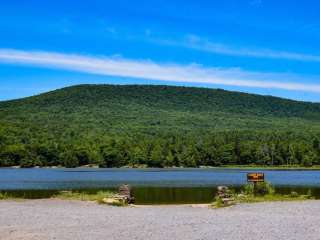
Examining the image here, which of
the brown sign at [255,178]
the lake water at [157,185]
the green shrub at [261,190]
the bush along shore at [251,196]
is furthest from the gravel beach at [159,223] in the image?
the lake water at [157,185]

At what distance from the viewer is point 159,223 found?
2636 centimetres

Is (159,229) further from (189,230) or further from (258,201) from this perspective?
(258,201)

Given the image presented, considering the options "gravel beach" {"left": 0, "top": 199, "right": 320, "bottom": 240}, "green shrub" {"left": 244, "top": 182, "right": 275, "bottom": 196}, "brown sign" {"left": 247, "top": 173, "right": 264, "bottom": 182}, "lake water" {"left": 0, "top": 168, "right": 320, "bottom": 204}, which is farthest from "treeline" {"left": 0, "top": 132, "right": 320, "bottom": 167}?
"gravel beach" {"left": 0, "top": 199, "right": 320, "bottom": 240}

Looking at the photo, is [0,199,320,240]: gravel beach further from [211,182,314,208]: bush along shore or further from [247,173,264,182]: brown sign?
[247,173,264,182]: brown sign

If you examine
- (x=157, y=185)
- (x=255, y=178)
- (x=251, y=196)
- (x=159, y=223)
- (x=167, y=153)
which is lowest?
(x=157, y=185)

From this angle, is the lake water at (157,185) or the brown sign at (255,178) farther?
the lake water at (157,185)

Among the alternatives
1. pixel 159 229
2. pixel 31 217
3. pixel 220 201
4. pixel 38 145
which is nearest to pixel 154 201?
pixel 220 201

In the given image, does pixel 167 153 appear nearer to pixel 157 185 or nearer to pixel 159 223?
pixel 157 185

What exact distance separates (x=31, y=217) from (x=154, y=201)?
58.8 ft

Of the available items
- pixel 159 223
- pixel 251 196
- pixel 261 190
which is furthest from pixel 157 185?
pixel 159 223

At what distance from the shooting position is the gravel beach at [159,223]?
22516mm

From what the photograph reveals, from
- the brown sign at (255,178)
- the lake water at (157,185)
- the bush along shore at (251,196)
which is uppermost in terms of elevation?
the brown sign at (255,178)

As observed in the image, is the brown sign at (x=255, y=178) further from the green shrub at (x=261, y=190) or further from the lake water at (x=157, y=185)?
the lake water at (x=157, y=185)

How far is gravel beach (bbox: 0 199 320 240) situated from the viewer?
22.5 m
